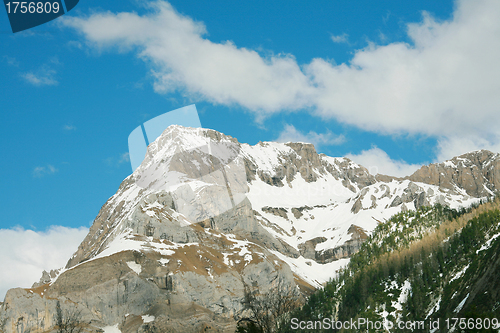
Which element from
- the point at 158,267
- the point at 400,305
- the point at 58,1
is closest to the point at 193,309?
the point at 158,267

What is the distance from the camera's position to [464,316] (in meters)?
76.4

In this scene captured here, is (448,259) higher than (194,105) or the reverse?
the reverse

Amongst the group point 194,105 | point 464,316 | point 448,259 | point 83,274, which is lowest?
point 464,316

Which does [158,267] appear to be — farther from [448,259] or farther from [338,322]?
[448,259]

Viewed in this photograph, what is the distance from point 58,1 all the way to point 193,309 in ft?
458
